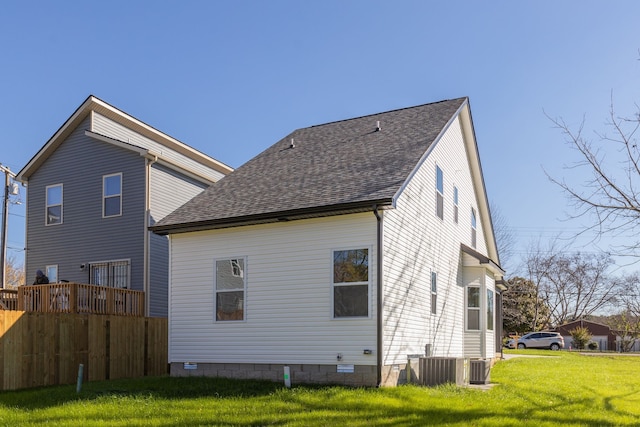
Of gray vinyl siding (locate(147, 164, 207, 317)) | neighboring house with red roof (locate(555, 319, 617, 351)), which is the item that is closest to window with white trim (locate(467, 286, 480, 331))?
gray vinyl siding (locate(147, 164, 207, 317))

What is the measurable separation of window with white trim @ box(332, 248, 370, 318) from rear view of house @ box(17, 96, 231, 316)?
8299mm

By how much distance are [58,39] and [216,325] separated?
8.09m

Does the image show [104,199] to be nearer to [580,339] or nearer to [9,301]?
[9,301]

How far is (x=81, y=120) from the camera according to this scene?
21828 mm

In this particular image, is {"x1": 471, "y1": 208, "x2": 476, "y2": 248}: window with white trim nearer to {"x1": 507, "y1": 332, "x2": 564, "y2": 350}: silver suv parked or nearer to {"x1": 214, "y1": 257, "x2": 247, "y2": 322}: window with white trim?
{"x1": 214, "y1": 257, "x2": 247, "y2": 322}: window with white trim

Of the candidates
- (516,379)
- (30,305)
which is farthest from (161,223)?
(516,379)

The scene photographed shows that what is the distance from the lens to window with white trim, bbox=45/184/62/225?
21.9 meters

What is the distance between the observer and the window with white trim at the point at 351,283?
13.0 metres

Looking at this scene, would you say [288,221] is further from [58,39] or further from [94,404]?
[58,39]

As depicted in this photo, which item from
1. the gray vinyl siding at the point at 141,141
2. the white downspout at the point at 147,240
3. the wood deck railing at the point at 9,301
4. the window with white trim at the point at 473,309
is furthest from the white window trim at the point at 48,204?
the window with white trim at the point at 473,309

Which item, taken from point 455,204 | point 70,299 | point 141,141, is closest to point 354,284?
point 455,204

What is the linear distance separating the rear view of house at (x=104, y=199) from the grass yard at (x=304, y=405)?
663cm

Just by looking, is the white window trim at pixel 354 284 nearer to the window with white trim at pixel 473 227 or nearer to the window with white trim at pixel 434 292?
the window with white trim at pixel 434 292

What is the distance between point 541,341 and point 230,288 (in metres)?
34.7
